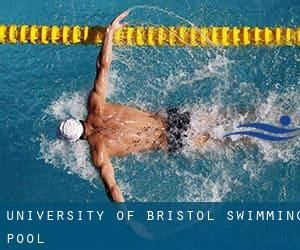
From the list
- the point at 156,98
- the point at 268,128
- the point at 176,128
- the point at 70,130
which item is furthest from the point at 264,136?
the point at 70,130

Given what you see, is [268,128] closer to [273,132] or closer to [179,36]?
[273,132]

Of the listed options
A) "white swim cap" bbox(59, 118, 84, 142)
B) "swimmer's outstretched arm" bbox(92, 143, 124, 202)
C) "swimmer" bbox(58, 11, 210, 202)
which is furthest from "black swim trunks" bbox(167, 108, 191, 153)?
"white swim cap" bbox(59, 118, 84, 142)

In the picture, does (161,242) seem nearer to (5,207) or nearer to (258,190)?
(258,190)

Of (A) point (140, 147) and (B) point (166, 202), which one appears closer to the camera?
(A) point (140, 147)

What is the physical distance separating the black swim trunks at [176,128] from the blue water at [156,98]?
32 cm

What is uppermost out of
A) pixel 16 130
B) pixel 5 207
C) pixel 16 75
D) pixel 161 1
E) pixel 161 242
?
pixel 161 1

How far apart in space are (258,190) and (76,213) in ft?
3.99

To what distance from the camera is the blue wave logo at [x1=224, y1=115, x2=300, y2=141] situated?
3258 millimetres

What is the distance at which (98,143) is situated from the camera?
2811 millimetres

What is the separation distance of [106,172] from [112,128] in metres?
0.24

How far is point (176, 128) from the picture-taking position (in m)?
3.03

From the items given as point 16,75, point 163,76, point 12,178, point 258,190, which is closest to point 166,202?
point 258,190

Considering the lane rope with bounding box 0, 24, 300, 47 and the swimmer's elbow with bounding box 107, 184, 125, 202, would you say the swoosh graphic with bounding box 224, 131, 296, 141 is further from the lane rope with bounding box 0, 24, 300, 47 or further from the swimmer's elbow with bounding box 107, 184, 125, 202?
the swimmer's elbow with bounding box 107, 184, 125, 202

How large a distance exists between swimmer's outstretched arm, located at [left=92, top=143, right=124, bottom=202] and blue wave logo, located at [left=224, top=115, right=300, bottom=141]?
81cm
